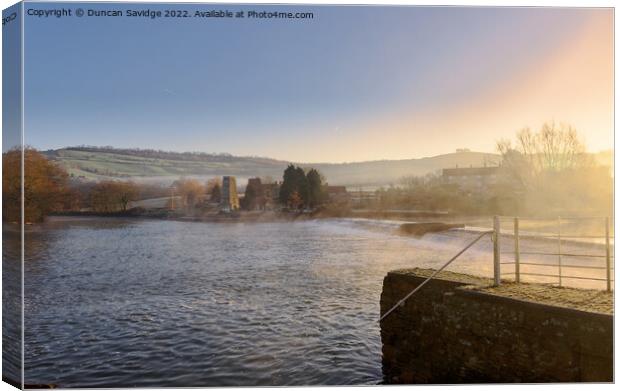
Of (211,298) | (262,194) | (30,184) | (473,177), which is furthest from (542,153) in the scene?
(30,184)

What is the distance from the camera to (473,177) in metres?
6.16

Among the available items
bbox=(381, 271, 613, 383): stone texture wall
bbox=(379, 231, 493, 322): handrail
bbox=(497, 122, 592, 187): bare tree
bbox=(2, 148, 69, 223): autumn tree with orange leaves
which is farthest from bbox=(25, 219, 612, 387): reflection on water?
bbox=(497, 122, 592, 187): bare tree

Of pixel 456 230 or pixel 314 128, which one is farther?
pixel 456 230

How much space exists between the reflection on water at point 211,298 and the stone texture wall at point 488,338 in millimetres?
572

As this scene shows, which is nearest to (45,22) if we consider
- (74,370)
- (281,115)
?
(281,115)

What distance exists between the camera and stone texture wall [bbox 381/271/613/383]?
4.52 meters

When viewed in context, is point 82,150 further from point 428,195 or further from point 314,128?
point 428,195

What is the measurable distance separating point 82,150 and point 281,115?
7.01 feet

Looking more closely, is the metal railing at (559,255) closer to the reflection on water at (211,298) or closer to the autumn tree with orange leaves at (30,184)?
the reflection on water at (211,298)

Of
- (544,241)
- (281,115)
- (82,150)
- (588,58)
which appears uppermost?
(588,58)

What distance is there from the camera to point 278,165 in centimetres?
605

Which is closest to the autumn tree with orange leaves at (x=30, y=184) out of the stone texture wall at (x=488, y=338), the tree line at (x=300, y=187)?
the tree line at (x=300, y=187)

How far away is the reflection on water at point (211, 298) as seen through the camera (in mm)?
5656

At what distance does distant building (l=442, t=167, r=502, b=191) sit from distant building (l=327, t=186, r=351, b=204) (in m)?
1.15
